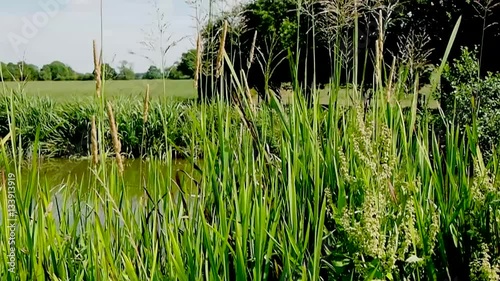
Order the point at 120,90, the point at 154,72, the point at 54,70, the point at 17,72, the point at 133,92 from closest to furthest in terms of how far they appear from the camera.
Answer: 1. the point at 154,72
2. the point at 17,72
3. the point at 54,70
4. the point at 120,90
5. the point at 133,92

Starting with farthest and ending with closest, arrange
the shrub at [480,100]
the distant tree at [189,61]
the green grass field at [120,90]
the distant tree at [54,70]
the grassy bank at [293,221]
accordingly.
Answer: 1. the shrub at [480,100]
2. the distant tree at [54,70]
3. the green grass field at [120,90]
4. the distant tree at [189,61]
5. the grassy bank at [293,221]

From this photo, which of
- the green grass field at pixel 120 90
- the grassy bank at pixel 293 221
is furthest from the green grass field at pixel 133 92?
the grassy bank at pixel 293 221

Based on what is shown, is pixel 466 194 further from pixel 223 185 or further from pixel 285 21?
pixel 285 21

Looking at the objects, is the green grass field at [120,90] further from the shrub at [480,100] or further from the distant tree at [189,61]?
the shrub at [480,100]

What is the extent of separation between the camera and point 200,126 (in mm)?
1433

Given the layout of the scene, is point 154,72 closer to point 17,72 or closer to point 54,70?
point 17,72

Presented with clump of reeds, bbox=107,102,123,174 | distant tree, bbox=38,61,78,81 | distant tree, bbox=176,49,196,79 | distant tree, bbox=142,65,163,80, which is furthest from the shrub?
clump of reeds, bbox=107,102,123,174

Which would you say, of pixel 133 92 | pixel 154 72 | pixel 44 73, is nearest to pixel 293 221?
pixel 154 72

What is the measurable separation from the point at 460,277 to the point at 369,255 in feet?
0.93

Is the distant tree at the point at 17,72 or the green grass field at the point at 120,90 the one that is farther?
the green grass field at the point at 120,90

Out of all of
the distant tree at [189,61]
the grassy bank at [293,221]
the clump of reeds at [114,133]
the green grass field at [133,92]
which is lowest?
the grassy bank at [293,221]

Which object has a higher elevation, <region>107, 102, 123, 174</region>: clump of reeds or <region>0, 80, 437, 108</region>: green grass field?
<region>0, 80, 437, 108</region>: green grass field

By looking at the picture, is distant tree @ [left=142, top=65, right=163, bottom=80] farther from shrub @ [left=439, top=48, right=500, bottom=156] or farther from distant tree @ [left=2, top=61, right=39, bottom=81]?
shrub @ [left=439, top=48, right=500, bottom=156]

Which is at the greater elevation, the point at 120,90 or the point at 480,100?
the point at 120,90
